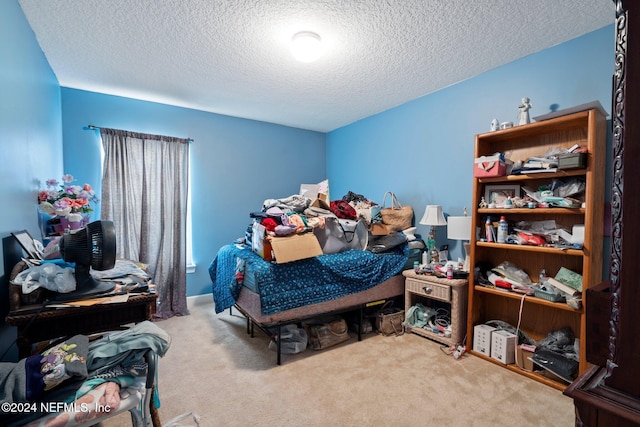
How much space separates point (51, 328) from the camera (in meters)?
1.33

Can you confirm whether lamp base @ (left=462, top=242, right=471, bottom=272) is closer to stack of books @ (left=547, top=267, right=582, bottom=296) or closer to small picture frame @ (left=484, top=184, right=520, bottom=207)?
small picture frame @ (left=484, top=184, right=520, bottom=207)

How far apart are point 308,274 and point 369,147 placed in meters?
2.23

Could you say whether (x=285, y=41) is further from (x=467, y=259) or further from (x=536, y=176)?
(x=467, y=259)

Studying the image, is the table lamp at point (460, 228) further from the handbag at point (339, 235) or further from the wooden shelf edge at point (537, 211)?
the handbag at point (339, 235)

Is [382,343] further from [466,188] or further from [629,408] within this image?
[629,408]

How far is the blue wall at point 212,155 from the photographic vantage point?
3.05 m

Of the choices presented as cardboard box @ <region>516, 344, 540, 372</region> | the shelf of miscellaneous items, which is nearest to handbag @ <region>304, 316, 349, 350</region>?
the shelf of miscellaneous items

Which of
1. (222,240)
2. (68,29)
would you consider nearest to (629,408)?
(68,29)

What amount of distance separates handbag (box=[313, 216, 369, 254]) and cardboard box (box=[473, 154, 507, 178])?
117 cm

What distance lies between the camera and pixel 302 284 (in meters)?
2.35

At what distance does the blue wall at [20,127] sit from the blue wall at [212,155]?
738 mm

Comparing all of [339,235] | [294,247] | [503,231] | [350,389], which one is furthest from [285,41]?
[350,389]

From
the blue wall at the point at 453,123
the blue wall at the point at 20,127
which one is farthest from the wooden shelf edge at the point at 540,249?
the blue wall at the point at 20,127

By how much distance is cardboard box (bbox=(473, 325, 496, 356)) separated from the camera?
230 cm
